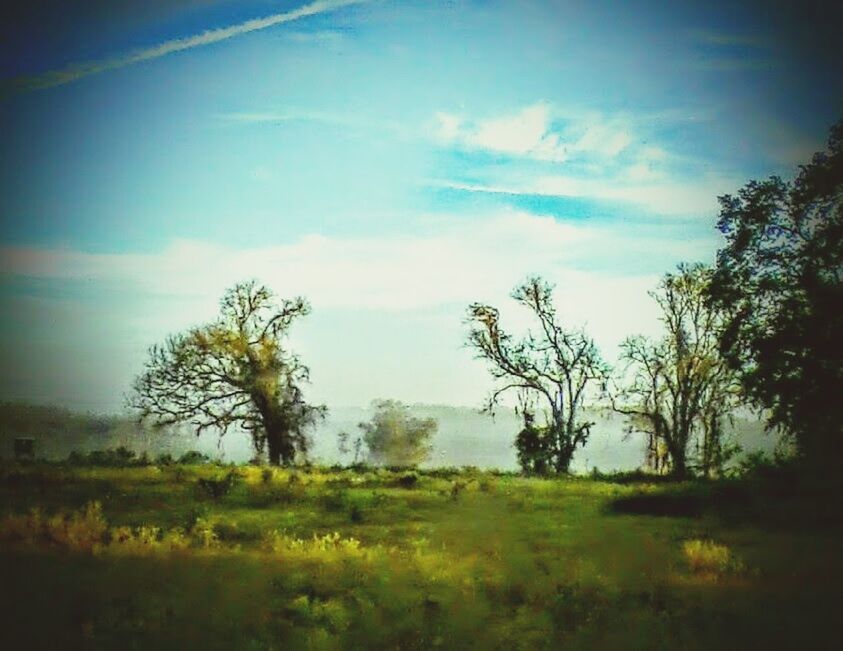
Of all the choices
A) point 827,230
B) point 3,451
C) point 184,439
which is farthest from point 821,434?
point 184,439

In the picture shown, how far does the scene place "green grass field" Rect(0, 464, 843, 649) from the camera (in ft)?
29.0

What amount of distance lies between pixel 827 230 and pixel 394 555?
18112 millimetres

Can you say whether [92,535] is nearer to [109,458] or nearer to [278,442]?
[109,458]

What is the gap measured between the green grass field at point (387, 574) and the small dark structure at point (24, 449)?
21.4 feet

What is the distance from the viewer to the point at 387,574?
1105cm

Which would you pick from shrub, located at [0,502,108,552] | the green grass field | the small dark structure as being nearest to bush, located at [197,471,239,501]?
the green grass field

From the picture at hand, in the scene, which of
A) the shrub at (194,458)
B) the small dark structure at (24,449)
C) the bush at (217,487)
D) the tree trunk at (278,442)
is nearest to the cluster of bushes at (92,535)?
the bush at (217,487)

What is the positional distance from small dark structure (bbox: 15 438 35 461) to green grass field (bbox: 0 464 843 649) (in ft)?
21.4

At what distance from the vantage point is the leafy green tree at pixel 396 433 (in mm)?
79062

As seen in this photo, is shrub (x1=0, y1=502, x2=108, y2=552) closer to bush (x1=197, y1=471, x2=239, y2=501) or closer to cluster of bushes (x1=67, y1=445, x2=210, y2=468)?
bush (x1=197, y1=471, x2=239, y2=501)

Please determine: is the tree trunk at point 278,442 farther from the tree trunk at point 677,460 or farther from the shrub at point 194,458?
the tree trunk at point 677,460

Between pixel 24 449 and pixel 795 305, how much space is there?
2880 cm

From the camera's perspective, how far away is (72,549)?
439 inches

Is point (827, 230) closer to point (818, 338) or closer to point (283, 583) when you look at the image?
point (818, 338)
